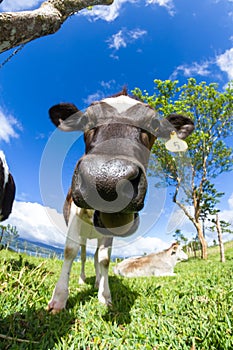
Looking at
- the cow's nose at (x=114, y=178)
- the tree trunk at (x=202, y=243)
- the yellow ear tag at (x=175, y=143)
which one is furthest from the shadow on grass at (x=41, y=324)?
the tree trunk at (x=202, y=243)

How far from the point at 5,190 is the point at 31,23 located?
261 inches

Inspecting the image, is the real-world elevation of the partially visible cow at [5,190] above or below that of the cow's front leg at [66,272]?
above

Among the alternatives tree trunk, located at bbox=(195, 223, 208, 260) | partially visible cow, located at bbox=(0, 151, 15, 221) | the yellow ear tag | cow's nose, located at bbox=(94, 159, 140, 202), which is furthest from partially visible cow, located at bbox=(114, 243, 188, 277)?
tree trunk, located at bbox=(195, 223, 208, 260)

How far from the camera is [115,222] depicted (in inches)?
96.0

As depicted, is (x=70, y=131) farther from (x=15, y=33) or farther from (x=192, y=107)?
(x=192, y=107)

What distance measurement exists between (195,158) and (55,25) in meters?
18.7

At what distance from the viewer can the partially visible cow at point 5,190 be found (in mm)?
7281

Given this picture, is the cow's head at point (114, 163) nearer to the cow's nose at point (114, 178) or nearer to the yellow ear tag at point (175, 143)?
the cow's nose at point (114, 178)

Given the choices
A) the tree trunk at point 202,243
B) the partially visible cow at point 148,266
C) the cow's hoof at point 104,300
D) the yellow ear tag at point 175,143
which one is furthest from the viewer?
the tree trunk at point 202,243

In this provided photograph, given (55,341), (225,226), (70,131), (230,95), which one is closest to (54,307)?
(55,341)

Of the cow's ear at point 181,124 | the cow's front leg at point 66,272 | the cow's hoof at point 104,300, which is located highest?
the cow's ear at point 181,124

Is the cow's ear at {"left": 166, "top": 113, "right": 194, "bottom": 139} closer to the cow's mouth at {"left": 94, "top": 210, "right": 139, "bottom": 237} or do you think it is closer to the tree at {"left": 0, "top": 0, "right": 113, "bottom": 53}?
the cow's mouth at {"left": 94, "top": 210, "right": 139, "bottom": 237}

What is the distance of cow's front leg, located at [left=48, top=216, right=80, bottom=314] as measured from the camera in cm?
302

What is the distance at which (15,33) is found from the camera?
170cm
